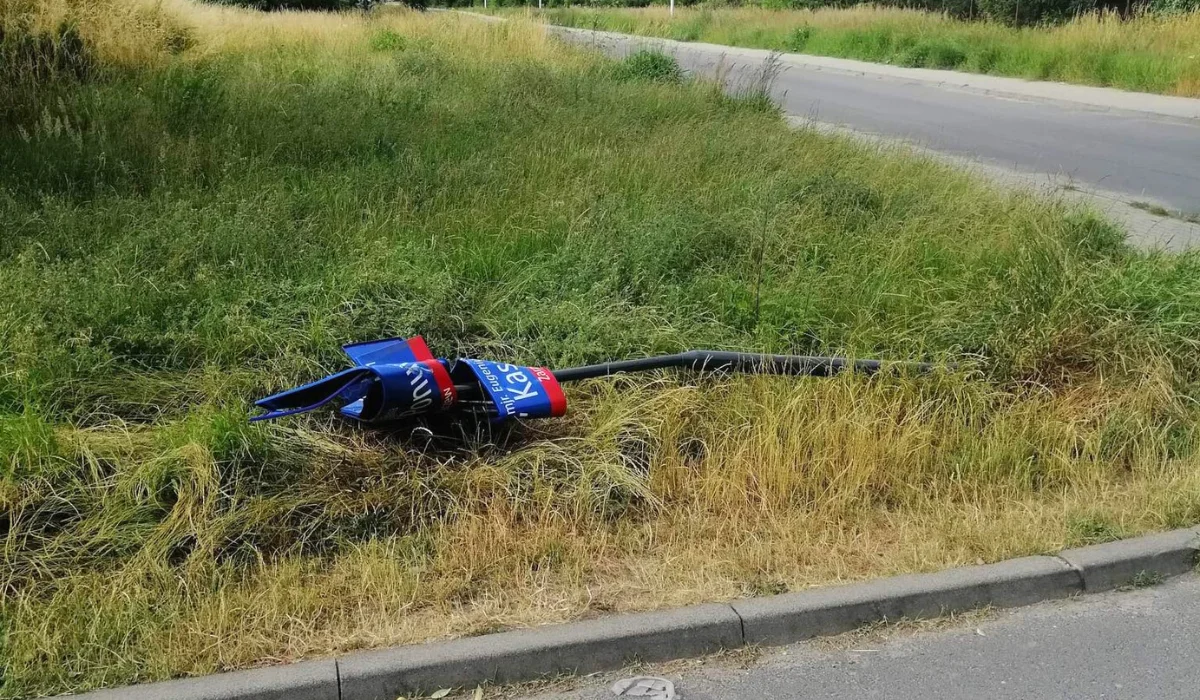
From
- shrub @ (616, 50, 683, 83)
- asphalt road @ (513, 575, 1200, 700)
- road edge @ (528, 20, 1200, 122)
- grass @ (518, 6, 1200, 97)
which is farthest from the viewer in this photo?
grass @ (518, 6, 1200, 97)

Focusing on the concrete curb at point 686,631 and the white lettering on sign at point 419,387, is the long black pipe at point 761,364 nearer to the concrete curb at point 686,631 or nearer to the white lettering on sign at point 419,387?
the white lettering on sign at point 419,387

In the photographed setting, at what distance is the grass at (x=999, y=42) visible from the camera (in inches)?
720

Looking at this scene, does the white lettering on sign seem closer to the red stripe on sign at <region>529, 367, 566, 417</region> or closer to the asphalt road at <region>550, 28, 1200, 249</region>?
the red stripe on sign at <region>529, 367, 566, 417</region>

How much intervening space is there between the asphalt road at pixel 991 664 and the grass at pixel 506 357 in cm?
31

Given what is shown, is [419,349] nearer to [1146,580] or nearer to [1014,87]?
[1146,580]

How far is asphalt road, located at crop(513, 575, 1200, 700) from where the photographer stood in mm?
3023

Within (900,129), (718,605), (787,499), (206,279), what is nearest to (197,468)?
(206,279)

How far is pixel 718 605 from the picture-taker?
3.32 m

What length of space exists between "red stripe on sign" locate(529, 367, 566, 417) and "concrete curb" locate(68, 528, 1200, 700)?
1030mm

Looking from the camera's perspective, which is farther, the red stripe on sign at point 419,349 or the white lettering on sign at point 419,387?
the red stripe on sign at point 419,349

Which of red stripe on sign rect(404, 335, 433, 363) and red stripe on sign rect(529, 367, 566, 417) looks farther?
red stripe on sign rect(404, 335, 433, 363)

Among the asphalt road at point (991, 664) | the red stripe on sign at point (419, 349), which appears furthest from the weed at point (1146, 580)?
the red stripe on sign at point (419, 349)

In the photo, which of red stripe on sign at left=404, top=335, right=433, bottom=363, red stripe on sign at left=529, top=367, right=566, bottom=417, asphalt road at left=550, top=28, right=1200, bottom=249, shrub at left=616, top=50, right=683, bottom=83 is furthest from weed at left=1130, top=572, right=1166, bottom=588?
shrub at left=616, top=50, right=683, bottom=83

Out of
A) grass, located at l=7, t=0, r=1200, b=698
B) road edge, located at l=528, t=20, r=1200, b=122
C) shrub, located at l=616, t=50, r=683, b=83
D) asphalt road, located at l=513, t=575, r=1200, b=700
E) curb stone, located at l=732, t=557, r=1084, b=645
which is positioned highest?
shrub, located at l=616, t=50, r=683, b=83
